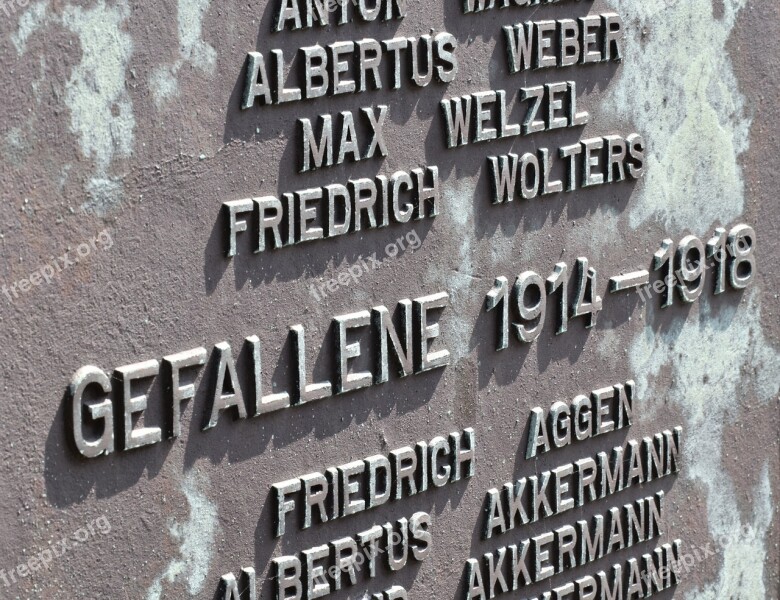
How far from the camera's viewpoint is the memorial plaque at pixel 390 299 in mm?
3373

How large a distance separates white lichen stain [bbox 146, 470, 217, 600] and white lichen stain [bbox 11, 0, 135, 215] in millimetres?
769

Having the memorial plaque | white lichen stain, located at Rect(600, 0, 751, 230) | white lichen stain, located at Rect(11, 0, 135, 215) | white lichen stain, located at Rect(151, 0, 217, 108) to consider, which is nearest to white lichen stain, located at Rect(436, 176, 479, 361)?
the memorial plaque

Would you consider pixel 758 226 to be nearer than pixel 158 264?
No

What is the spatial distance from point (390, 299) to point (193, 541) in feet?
2.80

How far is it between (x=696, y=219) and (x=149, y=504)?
2.13 m

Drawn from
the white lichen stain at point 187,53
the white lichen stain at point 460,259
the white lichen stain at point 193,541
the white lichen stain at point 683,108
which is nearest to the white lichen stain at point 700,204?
the white lichen stain at point 683,108

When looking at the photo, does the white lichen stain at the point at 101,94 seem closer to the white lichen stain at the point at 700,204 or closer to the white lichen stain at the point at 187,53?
the white lichen stain at the point at 187,53

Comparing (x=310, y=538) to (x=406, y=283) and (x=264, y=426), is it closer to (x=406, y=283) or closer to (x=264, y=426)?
(x=264, y=426)

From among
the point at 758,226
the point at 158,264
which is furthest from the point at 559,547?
the point at 158,264

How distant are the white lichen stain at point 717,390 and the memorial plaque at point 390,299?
0.01 m

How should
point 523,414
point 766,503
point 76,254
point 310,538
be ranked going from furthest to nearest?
1. point 766,503
2. point 523,414
3. point 310,538
4. point 76,254

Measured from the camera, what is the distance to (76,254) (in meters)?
3.36

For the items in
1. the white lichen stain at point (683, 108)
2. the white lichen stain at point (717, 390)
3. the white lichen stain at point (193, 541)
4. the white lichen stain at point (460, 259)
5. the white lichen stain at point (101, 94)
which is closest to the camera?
the white lichen stain at point (101, 94)

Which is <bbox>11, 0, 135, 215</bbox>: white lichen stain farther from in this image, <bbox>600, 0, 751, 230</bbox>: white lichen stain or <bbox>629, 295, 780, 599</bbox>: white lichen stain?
<bbox>629, 295, 780, 599</bbox>: white lichen stain
